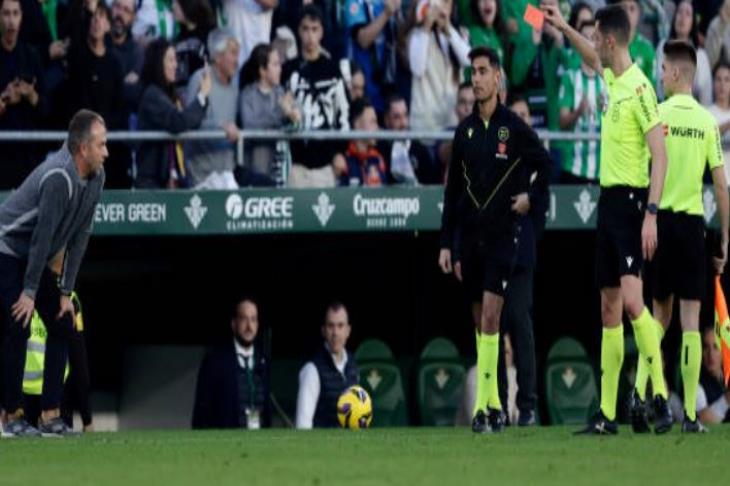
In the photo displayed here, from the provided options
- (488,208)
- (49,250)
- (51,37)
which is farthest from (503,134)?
(51,37)

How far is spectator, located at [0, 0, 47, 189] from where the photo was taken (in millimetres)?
16797

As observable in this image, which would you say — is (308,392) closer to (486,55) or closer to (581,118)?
(581,118)

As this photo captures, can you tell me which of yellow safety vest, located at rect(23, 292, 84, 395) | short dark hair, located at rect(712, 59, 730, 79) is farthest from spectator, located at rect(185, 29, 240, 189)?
short dark hair, located at rect(712, 59, 730, 79)

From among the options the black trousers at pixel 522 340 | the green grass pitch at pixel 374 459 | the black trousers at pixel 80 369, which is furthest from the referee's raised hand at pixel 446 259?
the black trousers at pixel 80 369

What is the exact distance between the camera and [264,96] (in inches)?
698

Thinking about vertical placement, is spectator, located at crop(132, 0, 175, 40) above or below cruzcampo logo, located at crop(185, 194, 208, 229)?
above

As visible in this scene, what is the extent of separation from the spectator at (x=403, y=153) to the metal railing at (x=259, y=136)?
36 cm

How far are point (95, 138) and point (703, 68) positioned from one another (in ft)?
26.1

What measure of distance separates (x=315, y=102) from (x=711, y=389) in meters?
4.49

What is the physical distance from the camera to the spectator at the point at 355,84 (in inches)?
727

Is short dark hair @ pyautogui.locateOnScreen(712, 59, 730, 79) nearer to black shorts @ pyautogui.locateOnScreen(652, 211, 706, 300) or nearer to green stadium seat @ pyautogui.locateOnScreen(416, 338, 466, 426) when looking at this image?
green stadium seat @ pyautogui.locateOnScreen(416, 338, 466, 426)

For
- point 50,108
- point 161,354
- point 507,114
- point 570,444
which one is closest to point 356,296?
point 161,354

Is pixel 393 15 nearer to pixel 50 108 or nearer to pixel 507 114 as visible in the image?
pixel 50 108

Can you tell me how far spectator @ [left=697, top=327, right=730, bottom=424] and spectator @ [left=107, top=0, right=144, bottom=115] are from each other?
5.54 m
